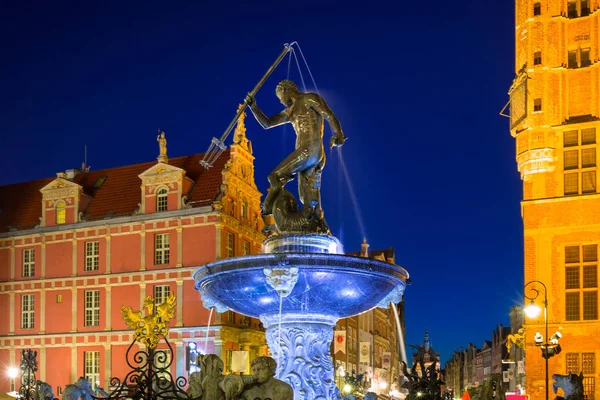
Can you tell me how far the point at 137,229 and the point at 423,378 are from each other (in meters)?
29.1

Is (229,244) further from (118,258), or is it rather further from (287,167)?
(287,167)

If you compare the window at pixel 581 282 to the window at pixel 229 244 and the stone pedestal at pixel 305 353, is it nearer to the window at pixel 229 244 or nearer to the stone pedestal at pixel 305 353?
the window at pixel 229 244

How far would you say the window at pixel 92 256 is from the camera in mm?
37969

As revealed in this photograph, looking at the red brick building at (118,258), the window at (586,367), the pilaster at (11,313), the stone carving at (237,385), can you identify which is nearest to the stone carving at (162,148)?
the red brick building at (118,258)

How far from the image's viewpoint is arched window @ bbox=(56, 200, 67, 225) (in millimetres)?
39188

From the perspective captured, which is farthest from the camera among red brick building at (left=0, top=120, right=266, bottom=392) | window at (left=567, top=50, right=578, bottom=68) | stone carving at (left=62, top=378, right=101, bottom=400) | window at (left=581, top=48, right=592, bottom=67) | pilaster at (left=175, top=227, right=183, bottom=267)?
pilaster at (left=175, top=227, right=183, bottom=267)

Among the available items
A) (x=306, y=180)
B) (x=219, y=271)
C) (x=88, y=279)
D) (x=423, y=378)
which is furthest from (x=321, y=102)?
(x=88, y=279)

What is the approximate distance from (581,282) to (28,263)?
26.4 m

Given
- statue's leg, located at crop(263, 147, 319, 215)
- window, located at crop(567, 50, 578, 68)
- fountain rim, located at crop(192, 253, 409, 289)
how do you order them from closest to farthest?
1. fountain rim, located at crop(192, 253, 409, 289)
2. statue's leg, located at crop(263, 147, 319, 215)
3. window, located at crop(567, 50, 578, 68)

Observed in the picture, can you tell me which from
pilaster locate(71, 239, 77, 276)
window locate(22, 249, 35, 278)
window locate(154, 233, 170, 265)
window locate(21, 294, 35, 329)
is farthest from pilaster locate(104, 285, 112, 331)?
window locate(22, 249, 35, 278)

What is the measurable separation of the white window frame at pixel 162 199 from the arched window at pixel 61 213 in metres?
5.26

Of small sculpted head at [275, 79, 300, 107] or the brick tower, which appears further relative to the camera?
the brick tower

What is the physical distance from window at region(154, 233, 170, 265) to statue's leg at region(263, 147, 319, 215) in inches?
1041

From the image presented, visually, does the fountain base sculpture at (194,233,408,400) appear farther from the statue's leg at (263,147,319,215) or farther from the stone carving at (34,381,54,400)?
the stone carving at (34,381,54,400)
